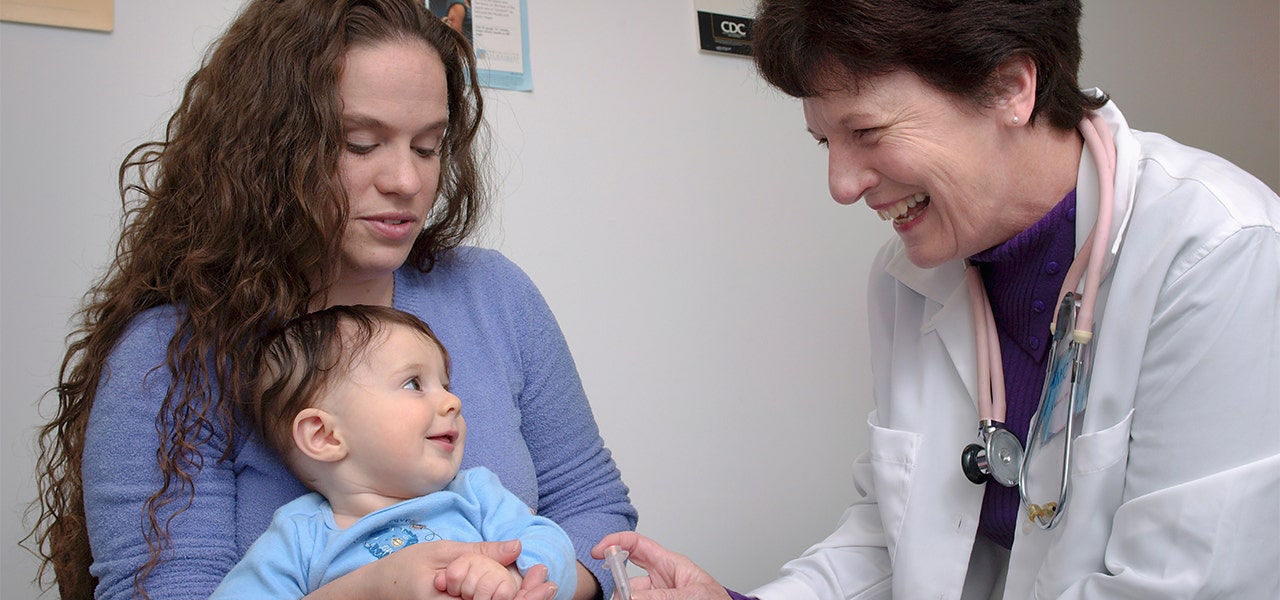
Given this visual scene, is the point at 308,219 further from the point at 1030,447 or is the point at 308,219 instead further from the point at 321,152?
the point at 1030,447

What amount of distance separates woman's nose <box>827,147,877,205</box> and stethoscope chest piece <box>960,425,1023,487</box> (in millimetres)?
Result: 355

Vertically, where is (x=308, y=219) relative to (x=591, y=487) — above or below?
above

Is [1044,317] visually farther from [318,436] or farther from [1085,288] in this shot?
[318,436]

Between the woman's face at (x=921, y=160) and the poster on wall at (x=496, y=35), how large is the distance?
104 centimetres

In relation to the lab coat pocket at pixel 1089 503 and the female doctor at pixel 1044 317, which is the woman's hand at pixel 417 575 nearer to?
the female doctor at pixel 1044 317

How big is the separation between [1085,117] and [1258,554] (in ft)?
1.87

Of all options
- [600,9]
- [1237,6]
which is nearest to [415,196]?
[600,9]

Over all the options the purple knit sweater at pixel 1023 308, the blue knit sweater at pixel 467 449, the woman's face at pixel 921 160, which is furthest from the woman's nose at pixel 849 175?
the blue knit sweater at pixel 467 449

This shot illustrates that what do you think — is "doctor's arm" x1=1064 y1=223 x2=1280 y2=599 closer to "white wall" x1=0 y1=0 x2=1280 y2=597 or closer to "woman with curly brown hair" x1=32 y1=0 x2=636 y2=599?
"woman with curly brown hair" x1=32 y1=0 x2=636 y2=599

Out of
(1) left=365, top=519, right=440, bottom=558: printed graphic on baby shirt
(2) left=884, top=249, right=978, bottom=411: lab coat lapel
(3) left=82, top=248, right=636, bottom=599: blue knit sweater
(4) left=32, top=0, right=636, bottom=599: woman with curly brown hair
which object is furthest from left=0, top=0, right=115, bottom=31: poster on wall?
(2) left=884, top=249, right=978, bottom=411: lab coat lapel

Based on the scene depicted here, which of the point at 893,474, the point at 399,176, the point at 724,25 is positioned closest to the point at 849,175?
the point at 893,474

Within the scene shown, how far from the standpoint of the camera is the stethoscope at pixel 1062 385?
3.94ft

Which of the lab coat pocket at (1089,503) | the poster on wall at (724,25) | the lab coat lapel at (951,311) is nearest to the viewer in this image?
the lab coat pocket at (1089,503)

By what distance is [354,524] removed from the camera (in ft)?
3.64
